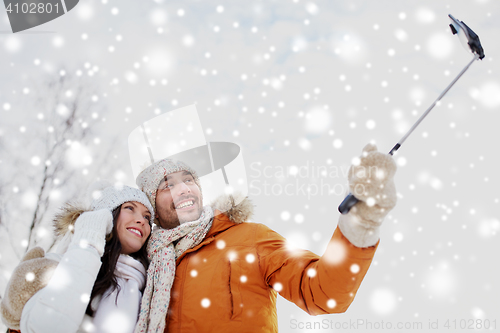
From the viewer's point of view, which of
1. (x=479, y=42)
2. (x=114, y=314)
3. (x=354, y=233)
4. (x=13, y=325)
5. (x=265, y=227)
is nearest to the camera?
(x=354, y=233)

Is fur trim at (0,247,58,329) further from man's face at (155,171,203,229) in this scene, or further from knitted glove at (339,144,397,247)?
knitted glove at (339,144,397,247)

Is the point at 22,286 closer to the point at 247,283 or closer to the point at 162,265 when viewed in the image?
the point at 162,265

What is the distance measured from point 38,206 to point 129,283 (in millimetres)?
3854

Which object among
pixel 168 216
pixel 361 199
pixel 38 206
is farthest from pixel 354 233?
pixel 38 206

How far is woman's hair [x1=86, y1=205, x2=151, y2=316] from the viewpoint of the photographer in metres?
1.91

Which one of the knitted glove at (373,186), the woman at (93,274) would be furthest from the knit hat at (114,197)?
the knitted glove at (373,186)

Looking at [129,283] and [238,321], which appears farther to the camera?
[129,283]

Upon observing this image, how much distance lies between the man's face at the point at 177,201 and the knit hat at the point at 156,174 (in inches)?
1.5

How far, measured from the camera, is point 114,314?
5.99ft

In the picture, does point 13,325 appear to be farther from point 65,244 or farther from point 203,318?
point 203,318

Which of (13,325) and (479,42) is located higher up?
(479,42)

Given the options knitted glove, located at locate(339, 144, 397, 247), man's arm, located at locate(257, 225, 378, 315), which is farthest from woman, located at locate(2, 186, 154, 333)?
knitted glove, located at locate(339, 144, 397, 247)

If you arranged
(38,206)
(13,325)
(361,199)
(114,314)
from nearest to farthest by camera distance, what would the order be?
(361,199) → (13,325) → (114,314) → (38,206)

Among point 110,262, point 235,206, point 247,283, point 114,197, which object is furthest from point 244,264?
point 114,197
